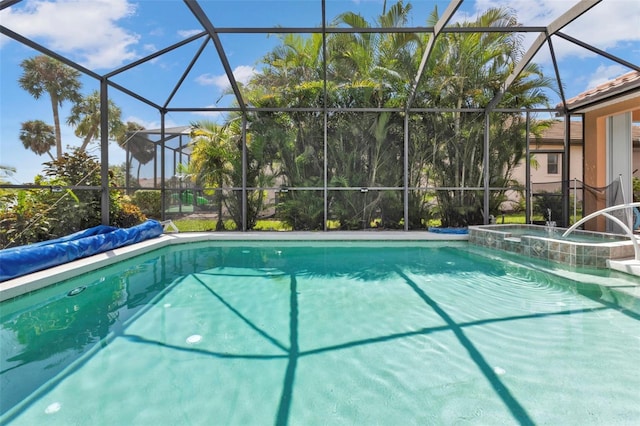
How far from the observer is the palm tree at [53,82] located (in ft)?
41.7

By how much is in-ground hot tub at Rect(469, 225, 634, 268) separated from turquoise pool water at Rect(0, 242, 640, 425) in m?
0.82

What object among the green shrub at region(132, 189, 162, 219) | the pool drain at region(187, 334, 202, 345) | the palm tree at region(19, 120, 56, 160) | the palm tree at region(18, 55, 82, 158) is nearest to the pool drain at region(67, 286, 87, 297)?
the pool drain at region(187, 334, 202, 345)

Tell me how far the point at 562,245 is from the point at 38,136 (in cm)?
1888

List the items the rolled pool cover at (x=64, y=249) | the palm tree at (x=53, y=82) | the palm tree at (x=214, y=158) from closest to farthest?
the rolled pool cover at (x=64, y=249), the palm tree at (x=214, y=158), the palm tree at (x=53, y=82)

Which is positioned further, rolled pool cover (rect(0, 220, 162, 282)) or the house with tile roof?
the house with tile roof

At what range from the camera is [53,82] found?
14.2m

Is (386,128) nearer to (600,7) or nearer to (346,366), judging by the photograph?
(600,7)

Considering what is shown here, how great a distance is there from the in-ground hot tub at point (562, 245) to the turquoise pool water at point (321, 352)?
2.68ft

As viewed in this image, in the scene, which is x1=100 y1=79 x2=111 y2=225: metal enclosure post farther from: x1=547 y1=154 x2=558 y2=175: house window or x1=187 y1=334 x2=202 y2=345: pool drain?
x1=547 y1=154 x2=558 y2=175: house window

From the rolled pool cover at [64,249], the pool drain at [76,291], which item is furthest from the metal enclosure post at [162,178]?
the pool drain at [76,291]

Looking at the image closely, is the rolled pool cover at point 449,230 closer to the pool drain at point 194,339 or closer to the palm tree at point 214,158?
the palm tree at point 214,158

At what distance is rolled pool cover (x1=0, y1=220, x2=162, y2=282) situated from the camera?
3.89m

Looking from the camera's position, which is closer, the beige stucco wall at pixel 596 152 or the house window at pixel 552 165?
the beige stucco wall at pixel 596 152

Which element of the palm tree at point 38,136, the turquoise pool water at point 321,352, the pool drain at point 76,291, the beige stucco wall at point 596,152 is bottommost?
the turquoise pool water at point 321,352
